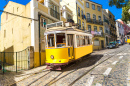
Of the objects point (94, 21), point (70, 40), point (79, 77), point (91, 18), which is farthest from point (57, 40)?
point (94, 21)

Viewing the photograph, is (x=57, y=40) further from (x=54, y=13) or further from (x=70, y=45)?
(x=54, y=13)

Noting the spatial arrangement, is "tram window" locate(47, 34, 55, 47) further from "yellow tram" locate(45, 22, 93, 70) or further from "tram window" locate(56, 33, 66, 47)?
"tram window" locate(56, 33, 66, 47)

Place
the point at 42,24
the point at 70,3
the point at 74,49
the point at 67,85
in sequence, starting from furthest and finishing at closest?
the point at 70,3, the point at 42,24, the point at 74,49, the point at 67,85

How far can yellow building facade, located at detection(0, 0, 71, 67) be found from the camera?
32.6ft

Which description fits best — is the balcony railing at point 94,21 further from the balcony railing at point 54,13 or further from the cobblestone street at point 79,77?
the cobblestone street at point 79,77

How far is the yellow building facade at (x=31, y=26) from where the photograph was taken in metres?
9.94

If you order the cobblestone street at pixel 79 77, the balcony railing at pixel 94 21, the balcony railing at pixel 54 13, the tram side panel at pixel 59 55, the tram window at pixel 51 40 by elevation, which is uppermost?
the balcony railing at pixel 94 21

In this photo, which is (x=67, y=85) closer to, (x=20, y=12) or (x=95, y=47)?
(x=20, y=12)

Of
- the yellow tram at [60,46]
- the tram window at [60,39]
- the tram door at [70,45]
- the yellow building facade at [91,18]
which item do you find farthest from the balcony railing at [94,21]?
the tram window at [60,39]

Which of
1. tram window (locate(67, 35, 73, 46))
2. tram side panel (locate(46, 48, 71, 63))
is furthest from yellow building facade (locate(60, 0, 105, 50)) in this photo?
tram side panel (locate(46, 48, 71, 63))

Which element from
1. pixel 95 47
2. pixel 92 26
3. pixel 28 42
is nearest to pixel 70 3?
pixel 92 26

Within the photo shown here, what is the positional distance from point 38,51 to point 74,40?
4633 mm

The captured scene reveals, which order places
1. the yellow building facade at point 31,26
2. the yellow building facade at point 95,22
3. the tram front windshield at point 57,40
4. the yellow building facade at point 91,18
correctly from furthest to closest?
the yellow building facade at point 95,22 < the yellow building facade at point 91,18 < the yellow building facade at point 31,26 < the tram front windshield at point 57,40

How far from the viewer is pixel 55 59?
6.53m
